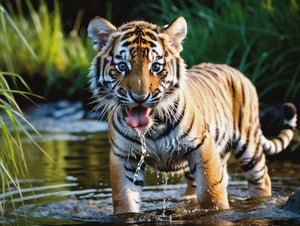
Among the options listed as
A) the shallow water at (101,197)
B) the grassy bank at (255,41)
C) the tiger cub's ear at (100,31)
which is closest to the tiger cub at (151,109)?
the tiger cub's ear at (100,31)

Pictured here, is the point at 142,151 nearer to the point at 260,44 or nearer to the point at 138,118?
the point at 138,118

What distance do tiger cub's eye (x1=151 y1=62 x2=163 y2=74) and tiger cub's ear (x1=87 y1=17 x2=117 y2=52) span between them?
407 mm

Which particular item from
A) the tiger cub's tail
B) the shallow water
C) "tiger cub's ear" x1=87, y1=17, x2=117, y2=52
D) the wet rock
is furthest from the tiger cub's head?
the tiger cub's tail

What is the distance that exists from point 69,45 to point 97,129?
3.63 meters

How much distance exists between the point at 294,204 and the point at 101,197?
5.63 ft

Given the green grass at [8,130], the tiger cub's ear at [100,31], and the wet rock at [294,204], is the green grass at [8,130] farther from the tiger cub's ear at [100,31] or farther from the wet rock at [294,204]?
the wet rock at [294,204]

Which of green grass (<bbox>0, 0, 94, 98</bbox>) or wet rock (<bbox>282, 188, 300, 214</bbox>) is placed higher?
green grass (<bbox>0, 0, 94, 98</bbox>)

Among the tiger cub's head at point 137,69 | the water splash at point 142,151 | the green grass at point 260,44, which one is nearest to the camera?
the tiger cub's head at point 137,69

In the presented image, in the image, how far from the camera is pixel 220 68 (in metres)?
6.60

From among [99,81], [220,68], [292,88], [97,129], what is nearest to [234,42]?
[292,88]

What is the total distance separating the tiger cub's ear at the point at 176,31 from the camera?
5305mm

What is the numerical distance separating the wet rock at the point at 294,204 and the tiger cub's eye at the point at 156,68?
1067 mm

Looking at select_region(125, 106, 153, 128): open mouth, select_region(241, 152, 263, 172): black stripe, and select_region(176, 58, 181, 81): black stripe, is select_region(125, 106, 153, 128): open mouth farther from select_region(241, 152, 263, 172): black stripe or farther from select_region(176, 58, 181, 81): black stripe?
select_region(241, 152, 263, 172): black stripe

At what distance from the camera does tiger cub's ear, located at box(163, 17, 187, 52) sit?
530cm
